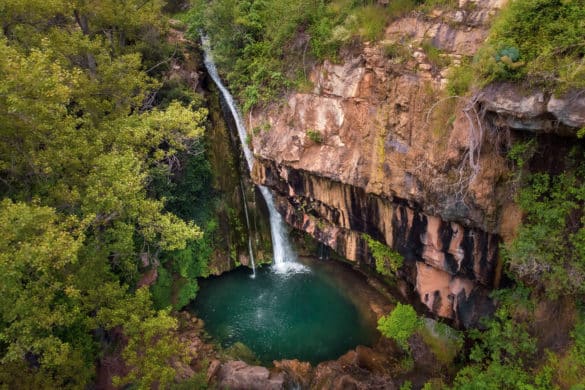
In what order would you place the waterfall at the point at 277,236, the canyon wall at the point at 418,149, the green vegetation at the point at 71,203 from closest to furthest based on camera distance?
the green vegetation at the point at 71,203 < the canyon wall at the point at 418,149 < the waterfall at the point at 277,236

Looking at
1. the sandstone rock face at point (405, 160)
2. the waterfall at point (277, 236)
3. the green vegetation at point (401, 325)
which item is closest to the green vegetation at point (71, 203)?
the waterfall at point (277, 236)

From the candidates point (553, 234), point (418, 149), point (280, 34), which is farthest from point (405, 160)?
point (280, 34)

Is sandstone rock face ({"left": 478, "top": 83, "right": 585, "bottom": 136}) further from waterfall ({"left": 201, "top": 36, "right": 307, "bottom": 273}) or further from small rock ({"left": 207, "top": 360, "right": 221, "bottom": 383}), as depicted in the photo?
small rock ({"left": 207, "top": 360, "right": 221, "bottom": 383})

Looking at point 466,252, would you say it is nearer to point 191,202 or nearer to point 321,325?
point 321,325

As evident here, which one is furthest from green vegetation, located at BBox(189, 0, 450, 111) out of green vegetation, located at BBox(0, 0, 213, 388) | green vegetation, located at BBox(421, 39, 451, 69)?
green vegetation, located at BBox(0, 0, 213, 388)

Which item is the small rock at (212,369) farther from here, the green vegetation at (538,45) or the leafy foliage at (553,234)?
the green vegetation at (538,45)

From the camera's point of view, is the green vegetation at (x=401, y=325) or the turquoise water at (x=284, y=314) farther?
the turquoise water at (x=284, y=314)

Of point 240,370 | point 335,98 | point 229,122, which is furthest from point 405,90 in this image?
point 240,370
